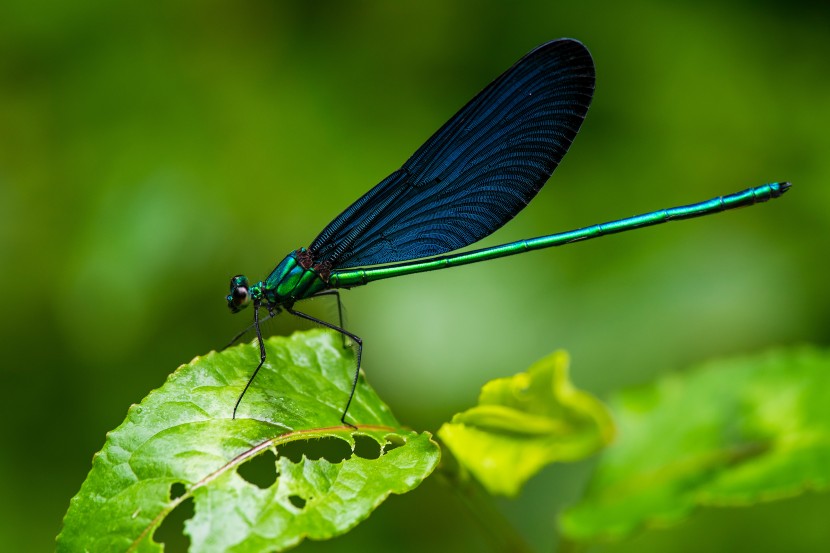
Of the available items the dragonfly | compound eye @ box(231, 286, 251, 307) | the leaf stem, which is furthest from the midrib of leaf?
compound eye @ box(231, 286, 251, 307)

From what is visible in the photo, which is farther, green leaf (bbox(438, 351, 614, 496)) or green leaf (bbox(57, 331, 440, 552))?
green leaf (bbox(438, 351, 614, 496))

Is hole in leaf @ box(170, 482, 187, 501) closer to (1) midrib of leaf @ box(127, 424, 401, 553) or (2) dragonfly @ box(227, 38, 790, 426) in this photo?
(1) midrib of leaf @ box(127, 424, 401, 553)

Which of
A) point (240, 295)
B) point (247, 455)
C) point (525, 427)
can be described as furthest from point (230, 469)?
point (240, 295)

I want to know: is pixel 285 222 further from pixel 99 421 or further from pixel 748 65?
pixel 748 65

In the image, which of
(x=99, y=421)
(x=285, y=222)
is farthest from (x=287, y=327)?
(x=99, y=421)

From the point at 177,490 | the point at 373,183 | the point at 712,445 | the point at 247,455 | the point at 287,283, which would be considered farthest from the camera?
the point at 373,183

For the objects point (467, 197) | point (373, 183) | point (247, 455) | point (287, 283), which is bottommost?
point (247, 455)

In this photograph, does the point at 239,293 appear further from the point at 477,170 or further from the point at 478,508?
the point at 478,508
